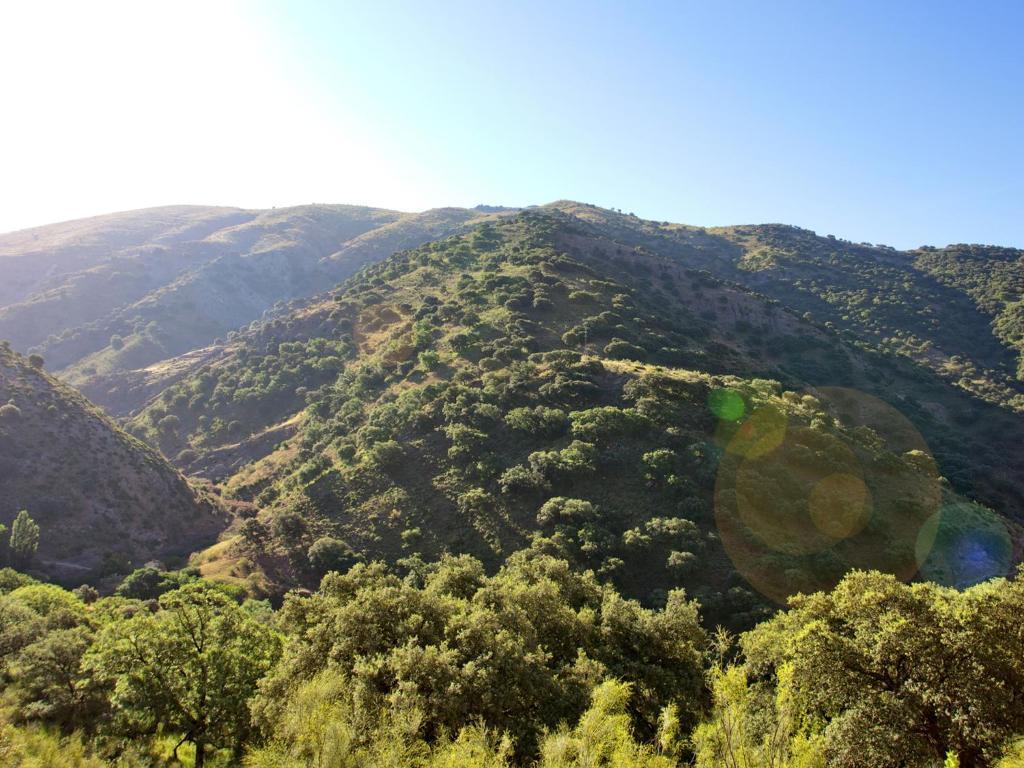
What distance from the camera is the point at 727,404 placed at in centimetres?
4906

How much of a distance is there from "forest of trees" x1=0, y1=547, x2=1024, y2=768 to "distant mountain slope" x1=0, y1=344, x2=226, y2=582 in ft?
93.9

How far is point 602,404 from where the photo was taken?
53125 mm

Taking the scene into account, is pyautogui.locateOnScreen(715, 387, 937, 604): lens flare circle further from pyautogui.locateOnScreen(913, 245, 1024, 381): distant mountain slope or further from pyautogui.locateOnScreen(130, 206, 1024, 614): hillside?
pyautogui.locateOnScreen(913, 245, 1024, 381): distant mountain slope

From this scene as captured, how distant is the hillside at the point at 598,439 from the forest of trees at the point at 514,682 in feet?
41.2

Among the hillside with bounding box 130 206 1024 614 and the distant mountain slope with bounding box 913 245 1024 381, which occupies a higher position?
the distant mountain slope with bounding box 913 245 1024 381

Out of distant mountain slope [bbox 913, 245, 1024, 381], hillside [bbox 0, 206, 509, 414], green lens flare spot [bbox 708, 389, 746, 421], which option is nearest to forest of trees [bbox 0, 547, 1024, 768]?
green lens flare spot [bbox 708, 389, 746, 421]

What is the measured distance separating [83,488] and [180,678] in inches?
1901

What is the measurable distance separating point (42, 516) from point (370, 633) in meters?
52.2

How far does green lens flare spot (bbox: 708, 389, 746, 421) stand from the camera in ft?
157

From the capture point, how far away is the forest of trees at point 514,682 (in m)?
13.2

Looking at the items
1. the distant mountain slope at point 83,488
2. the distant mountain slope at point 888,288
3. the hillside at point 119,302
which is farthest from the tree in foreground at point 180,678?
the distant mountain slope at point 888,288

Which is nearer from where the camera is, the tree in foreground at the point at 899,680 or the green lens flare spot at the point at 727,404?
the tree in foreground at the point at 899,680

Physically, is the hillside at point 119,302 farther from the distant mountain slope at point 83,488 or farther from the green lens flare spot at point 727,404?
the green lens flare spot at point 727,404

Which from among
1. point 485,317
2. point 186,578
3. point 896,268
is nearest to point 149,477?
point 186,578
